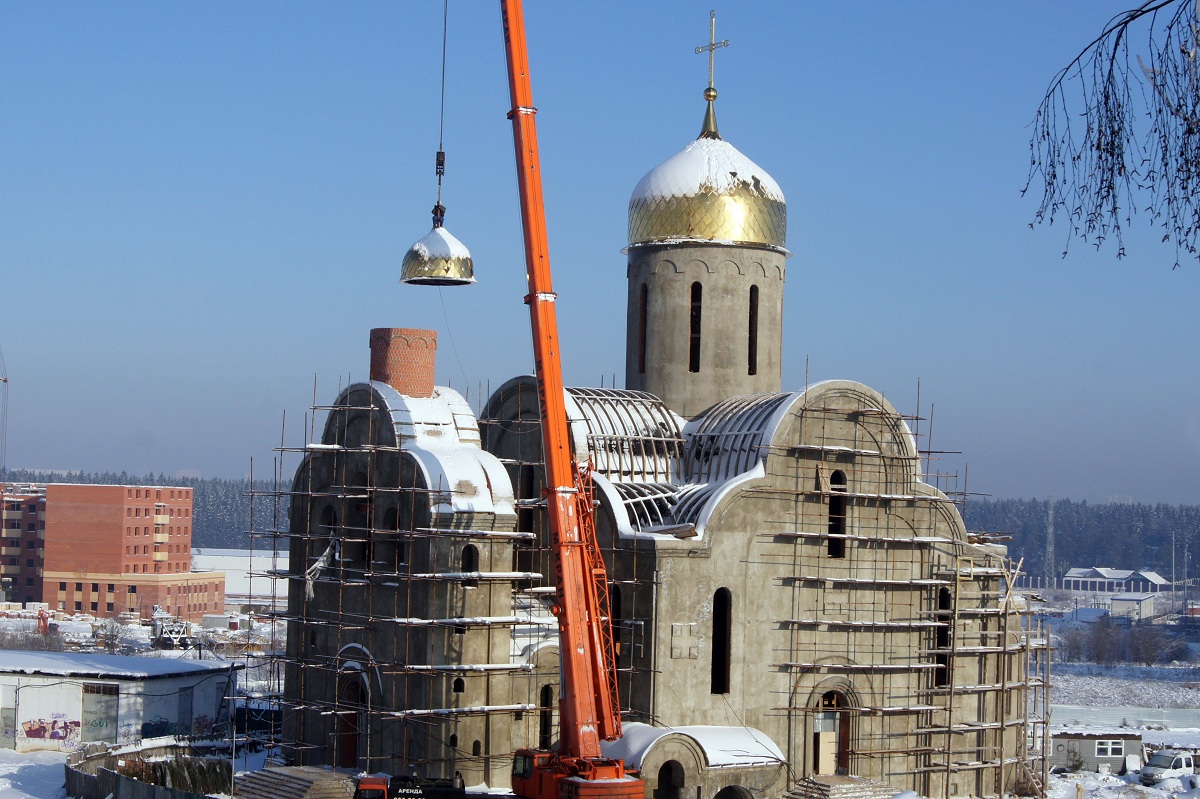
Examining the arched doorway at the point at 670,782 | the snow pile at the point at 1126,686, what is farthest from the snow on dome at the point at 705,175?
the snow pile at the point at 1126,686

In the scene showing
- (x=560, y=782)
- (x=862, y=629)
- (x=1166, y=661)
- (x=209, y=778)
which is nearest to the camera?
(x=560, y=782)

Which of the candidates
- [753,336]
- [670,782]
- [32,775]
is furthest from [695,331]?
[32,775]

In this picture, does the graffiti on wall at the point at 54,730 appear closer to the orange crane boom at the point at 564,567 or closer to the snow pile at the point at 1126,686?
the orange crane boom at the point at 564,567

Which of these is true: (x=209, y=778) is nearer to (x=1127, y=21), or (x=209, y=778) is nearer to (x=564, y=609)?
(x=564, y=609)

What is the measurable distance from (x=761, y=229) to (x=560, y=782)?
11974 millimetres

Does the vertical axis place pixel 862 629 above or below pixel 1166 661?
above

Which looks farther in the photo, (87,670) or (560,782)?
(87,670)

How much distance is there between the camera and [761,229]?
30.6 metres

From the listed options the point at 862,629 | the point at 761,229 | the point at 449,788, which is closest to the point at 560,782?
the point at 449,788

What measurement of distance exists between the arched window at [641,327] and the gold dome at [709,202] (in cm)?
99

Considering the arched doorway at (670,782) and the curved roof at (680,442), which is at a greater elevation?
the curved roof at (680,442)

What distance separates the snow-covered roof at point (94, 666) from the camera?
113 ft

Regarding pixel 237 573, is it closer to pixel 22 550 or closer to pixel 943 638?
pixel 22 550

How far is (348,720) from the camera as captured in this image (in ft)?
91.2
